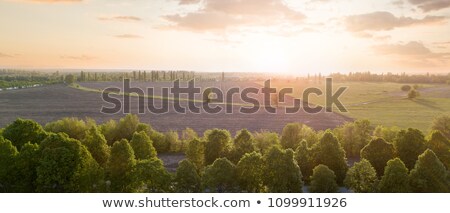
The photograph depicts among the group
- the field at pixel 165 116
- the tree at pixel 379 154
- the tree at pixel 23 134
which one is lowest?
the field at pixel 165 116

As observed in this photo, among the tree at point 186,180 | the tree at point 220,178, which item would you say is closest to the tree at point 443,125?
the tree at point 220,178

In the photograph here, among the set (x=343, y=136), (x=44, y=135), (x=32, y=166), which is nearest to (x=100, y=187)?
(x=32, y=166)

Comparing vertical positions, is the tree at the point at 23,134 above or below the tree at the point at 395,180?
above

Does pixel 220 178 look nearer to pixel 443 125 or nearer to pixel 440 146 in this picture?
pixel 440 146

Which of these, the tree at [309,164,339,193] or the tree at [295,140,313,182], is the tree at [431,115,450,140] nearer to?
the tree at [295,140,313,182]

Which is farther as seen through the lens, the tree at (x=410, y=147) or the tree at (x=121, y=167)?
the tree at (x=410, y=147)

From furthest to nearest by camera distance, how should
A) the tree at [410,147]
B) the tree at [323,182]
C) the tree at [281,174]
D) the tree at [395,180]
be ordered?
1. the tree at [410,147]
2. the tree at [323,182]
3. the tree at [281,174]
4. the tree at [395,180]

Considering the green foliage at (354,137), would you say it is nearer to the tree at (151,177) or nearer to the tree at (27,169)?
the tree at (151,177)

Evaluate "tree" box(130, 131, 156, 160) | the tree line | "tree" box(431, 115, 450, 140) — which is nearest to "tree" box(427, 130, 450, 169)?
the tree line
